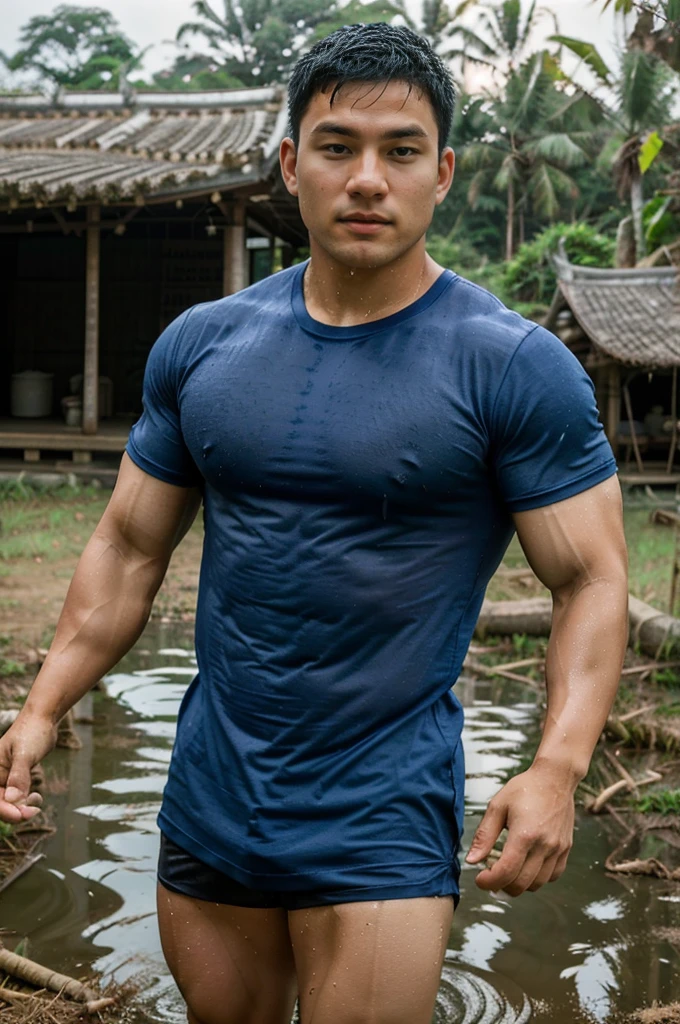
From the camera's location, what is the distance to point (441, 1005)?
3.18 meters

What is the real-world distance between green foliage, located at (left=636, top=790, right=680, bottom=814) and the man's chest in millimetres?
3175

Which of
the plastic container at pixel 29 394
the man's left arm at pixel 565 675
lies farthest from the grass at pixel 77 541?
the man's left arm at pixel 565 675

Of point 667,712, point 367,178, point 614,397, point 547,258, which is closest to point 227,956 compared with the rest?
point 367,178

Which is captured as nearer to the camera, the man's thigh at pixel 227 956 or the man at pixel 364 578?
the man at pixel 364 578

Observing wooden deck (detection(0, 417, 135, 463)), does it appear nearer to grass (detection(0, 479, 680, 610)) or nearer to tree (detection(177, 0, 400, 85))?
grass (detection(0, 479, 680, 610))

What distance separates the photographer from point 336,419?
6.31ft

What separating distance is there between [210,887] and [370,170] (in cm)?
121

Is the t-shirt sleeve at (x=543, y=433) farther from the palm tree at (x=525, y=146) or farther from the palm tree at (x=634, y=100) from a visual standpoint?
the palm tree at (x=525, y=146)

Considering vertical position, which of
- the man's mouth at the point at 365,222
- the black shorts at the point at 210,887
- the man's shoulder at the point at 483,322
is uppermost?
the man's mouth at the point at 365,222

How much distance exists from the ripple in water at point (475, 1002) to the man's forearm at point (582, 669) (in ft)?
5.23

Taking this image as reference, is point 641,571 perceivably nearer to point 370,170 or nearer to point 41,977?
point 41,977

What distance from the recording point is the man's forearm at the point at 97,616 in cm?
221

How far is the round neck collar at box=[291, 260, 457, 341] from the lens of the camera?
2.00 metres

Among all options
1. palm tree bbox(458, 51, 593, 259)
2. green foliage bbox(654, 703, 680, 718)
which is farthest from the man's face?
palm tree bbox(458, 51, 593, 259)
